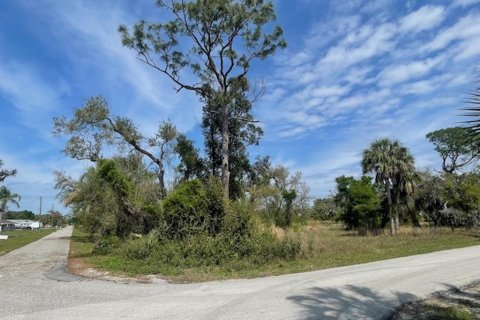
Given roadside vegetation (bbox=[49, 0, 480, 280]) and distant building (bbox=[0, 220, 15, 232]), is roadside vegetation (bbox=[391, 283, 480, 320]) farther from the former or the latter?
distant building (bbox=[0, 220, 15, 232])

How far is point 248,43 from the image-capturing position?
27.2 meters

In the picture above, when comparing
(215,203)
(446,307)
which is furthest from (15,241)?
(446,307)

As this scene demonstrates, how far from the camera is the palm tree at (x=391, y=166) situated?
118ft

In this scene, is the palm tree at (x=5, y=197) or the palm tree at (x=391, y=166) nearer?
the palm tree at (x=391, y=166)

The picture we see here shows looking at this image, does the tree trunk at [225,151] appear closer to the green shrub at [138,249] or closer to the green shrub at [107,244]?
the green shrub at [107,244]

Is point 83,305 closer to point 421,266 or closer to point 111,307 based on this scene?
point 111,307

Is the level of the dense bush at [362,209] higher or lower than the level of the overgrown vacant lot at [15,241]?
higher

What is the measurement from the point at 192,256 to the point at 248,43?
1638 cm

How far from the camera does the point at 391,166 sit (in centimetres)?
3581

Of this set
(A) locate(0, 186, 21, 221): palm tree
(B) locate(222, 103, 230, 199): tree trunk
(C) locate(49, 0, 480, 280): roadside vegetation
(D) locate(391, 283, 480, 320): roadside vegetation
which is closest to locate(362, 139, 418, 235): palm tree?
(C) locate(49, 0, 480, 280): roadside vegetation

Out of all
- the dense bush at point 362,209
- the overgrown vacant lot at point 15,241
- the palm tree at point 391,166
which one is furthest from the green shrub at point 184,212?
the dense bush at point 362,209

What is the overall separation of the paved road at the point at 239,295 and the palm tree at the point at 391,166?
77.4ft

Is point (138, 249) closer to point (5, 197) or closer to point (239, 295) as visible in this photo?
point (239, 295)

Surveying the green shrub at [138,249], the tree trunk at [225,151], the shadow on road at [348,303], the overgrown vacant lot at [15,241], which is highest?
the tree trunk at [225,151]
